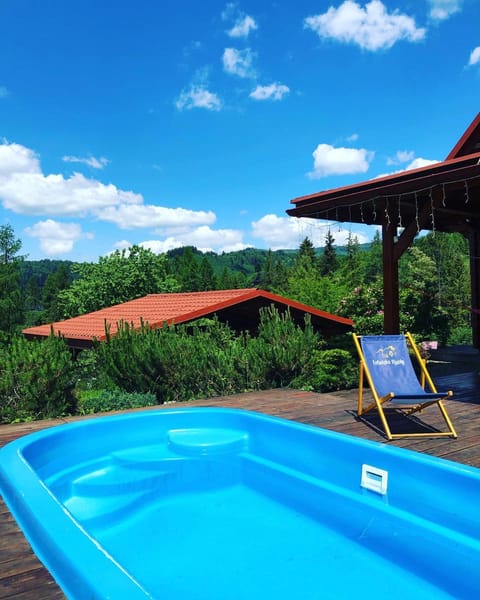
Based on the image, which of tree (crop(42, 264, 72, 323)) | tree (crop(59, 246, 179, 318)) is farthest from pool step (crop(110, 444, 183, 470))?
tree (crop(42, 264, 72, 323))

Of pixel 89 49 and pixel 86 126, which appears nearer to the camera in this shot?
pixel 89 49

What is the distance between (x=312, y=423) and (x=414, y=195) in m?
3.85

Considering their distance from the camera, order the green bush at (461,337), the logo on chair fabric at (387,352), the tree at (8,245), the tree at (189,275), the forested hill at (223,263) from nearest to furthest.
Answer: the logo on chair fabric at (387,352) < the green bush at (461,337) < the tree at (8,245) < the tree at (189,275) < the forested hill at (223,263)

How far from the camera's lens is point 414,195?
7.50m

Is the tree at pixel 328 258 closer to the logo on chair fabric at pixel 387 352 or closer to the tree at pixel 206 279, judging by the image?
the tree at pixel 206 279

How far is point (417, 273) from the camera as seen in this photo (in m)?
30.4

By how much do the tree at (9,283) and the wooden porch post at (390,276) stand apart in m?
35.2

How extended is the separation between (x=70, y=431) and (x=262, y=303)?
9.59 meters

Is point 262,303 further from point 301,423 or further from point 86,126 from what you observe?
point 86,126

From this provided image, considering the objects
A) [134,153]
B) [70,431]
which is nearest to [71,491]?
[70,431]

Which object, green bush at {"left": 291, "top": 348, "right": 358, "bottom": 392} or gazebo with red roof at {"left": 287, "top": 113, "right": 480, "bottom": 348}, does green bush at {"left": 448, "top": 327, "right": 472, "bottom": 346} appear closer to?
gazebo with red roof at {"left": 287, "top": 113, "right": 480, "bottom": 348}

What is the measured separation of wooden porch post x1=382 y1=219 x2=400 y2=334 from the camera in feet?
26.0

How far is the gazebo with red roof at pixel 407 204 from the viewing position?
6.25 metres

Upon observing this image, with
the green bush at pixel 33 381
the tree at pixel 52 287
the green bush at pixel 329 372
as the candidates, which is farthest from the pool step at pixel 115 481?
the tree at pixel 52 287
